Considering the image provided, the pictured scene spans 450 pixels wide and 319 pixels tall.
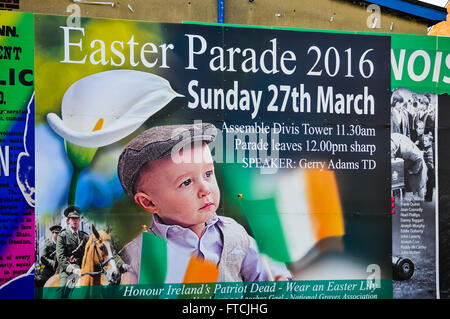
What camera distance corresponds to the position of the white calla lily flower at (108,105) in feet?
16.8

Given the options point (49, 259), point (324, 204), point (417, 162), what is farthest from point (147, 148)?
point (417, 162)

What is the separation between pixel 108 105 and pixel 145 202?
0.91m

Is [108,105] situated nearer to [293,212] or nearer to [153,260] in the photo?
[153,260]

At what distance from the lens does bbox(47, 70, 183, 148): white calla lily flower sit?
5.12 metres

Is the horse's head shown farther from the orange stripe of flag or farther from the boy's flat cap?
the orange stripe of flag

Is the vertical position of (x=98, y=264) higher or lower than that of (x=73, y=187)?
lower

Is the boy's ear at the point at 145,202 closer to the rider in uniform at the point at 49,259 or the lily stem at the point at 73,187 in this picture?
the lily stem at the point at 73,187

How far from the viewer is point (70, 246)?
16.6 feet

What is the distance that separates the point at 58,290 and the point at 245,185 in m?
1.86

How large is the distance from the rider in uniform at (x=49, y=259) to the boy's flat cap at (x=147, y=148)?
0.70 meters

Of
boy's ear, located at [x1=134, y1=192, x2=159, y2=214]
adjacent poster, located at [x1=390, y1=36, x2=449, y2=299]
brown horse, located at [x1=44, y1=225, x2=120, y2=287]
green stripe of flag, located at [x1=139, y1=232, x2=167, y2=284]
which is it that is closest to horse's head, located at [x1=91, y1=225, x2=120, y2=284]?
brown horse, located at [x1=44, y1=225, x2=120, y2=287]

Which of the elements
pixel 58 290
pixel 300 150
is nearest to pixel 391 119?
pixel 300 150

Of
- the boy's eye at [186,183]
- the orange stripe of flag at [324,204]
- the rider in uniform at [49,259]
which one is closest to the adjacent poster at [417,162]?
the orange stripe of flag at [324,204]

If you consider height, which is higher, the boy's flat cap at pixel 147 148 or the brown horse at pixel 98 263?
the boy's flat cap at pixel 147 148
